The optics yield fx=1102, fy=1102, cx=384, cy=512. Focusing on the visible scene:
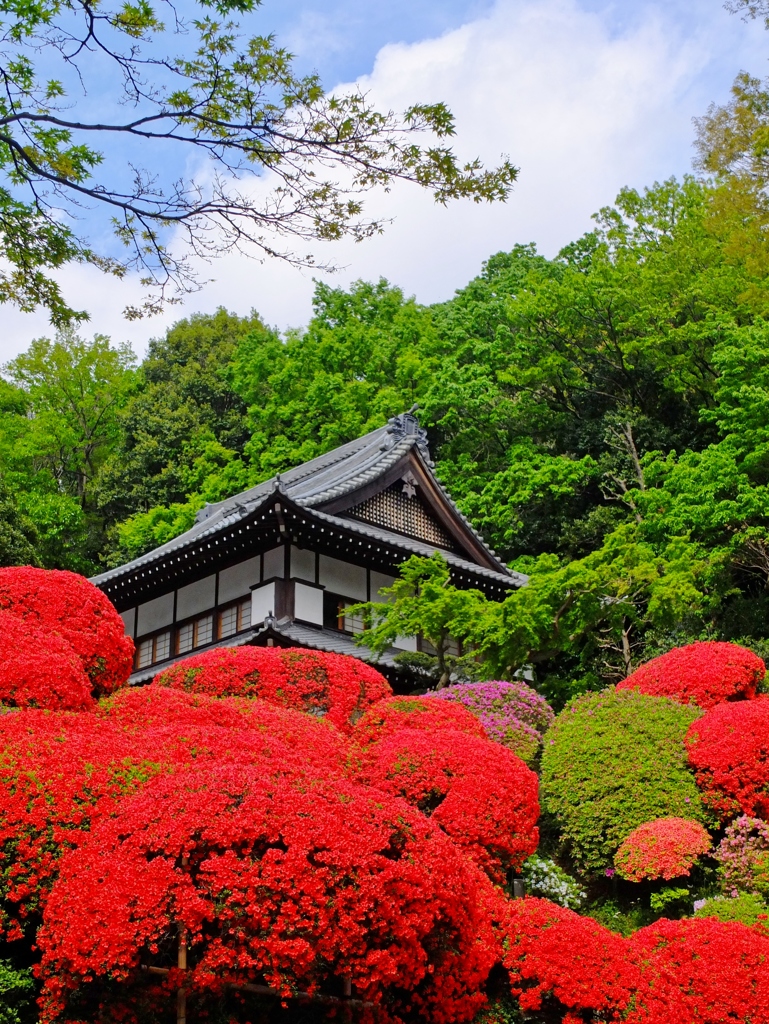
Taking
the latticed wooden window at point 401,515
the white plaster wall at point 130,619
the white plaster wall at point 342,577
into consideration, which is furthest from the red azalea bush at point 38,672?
the white plaster wall at point 130,619

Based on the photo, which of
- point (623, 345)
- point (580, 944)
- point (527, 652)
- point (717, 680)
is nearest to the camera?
point (580, 944)

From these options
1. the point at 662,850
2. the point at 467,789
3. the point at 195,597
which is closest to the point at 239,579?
the point at 195,597

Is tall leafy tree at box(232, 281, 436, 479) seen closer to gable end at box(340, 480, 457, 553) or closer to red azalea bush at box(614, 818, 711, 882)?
gable end at box(340, 480, 457, 553)

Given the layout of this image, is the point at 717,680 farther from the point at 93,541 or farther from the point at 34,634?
the point at 93,541

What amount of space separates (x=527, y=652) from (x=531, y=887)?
6967mm

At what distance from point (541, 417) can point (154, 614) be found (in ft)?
48.9

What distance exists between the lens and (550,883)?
515 inches

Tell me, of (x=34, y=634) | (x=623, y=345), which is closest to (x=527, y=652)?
(x=34, y=634)

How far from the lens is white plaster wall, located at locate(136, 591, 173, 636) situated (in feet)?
80.4

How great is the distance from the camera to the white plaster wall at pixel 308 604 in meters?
21.8

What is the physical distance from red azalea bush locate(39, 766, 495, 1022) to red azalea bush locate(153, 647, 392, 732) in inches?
214

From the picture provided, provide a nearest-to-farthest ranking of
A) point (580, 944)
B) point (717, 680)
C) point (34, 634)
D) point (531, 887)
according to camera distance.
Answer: point (580, 944) → point (34, 634) → point (531, 887) → point (717, 680)

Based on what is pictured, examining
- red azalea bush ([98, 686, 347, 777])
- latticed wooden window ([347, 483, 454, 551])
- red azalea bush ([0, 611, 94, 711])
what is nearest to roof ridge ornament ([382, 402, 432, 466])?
latticed wooden window ([347, 483, 454, 551])

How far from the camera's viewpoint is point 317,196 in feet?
27.7
